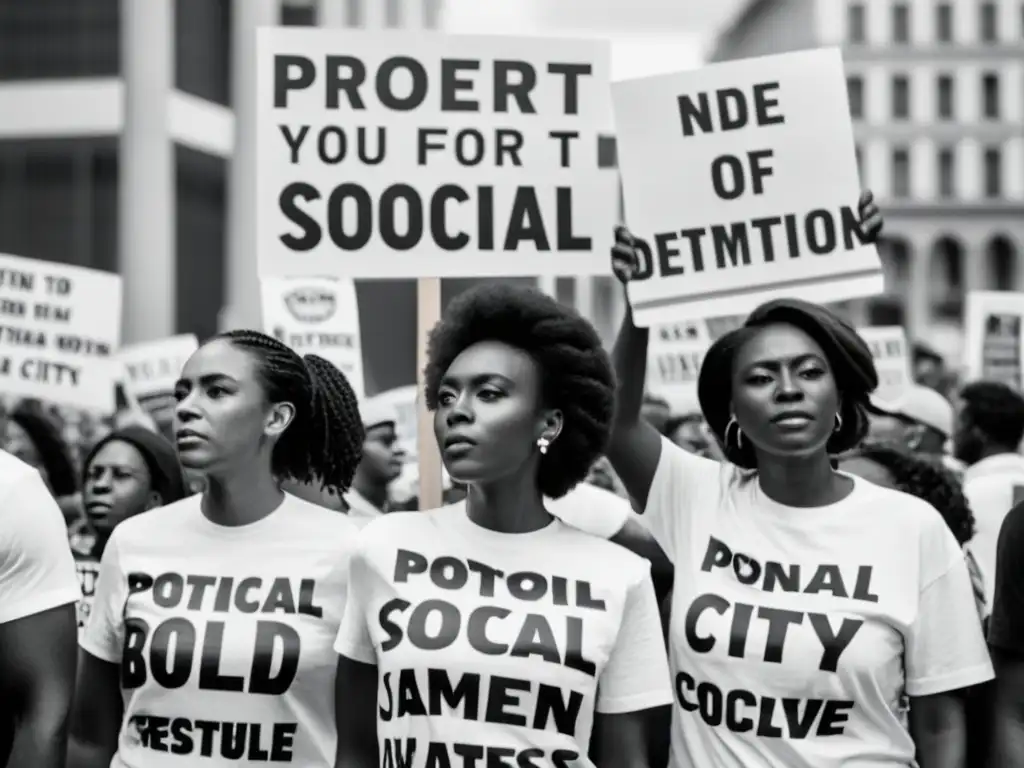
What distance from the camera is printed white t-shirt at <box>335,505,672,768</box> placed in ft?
9.70

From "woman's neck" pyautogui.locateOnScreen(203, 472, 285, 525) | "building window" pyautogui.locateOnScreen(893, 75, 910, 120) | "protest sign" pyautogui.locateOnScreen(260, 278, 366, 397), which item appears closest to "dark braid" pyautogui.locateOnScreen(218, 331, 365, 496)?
"woman's neck" pyautogui.locateOnScreen(203, 472, 285, 525)

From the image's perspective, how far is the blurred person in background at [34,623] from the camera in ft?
9.84

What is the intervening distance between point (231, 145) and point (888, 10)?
152ft

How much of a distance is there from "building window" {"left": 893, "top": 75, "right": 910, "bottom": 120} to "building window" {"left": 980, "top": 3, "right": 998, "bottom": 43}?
3877 mm

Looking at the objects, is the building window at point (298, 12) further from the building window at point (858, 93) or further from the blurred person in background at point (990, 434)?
the building window at point (858, 93)

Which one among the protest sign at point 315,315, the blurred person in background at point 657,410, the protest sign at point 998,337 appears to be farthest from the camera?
the protest sign at point 998,337

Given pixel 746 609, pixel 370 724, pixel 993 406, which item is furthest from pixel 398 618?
pixel 993 406

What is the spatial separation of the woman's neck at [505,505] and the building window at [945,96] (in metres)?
70.1

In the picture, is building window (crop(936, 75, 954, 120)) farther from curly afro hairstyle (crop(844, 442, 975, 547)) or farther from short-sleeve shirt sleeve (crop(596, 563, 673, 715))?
short-sleeve shirt sleeve (crop(596, 563, 673, 715))

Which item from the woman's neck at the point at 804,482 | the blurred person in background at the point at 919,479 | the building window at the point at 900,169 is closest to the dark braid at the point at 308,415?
the woman's neck at the point at 804,482

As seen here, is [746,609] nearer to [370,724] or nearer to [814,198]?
[370,724]

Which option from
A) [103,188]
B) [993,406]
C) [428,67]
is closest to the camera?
[428,67]

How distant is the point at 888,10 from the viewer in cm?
6850

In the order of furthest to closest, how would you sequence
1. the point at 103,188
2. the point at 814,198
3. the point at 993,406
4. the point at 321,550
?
the point at 103,188, the point at 993,406, the point at 814,198, the point at 321,550
